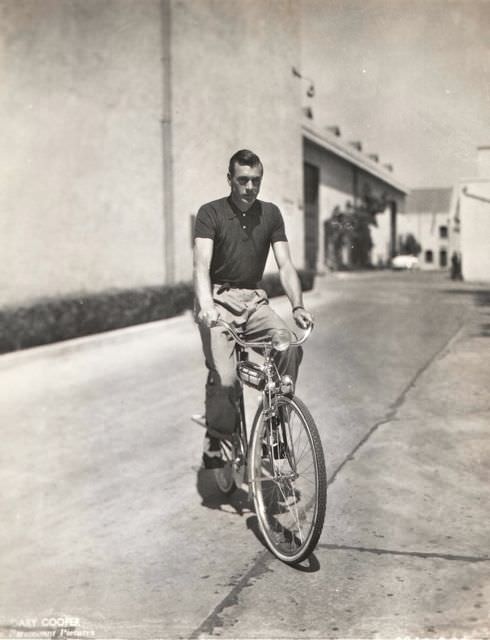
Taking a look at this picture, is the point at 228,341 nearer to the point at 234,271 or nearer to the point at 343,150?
the point at 234,271

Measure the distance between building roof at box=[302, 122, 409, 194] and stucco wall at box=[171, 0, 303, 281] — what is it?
19521mm

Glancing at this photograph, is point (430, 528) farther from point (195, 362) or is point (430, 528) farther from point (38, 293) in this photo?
point (38, 293)

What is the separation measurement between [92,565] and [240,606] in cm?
88

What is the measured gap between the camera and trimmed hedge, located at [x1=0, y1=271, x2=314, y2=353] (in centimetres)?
972

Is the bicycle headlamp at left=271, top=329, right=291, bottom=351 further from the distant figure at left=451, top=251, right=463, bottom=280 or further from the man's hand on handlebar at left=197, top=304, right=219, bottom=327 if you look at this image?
the distant figure at left=451, top=251, right=463, bottom=280

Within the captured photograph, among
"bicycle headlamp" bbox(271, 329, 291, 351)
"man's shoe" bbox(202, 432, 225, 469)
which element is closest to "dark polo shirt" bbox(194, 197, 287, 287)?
"bicycle headlamp" bbox(271, 329, 291, 351)

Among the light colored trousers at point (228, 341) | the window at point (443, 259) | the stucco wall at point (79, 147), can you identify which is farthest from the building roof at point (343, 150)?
the light colored trousers at point (228, 341)

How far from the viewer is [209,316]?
3.50m

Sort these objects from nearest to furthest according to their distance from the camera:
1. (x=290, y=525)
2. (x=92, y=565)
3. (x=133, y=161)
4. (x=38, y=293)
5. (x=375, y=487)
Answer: (x=92, y=565), (x=290, y=525), (x=375, y=487), (x=38, y=293), (x=133, y=161)

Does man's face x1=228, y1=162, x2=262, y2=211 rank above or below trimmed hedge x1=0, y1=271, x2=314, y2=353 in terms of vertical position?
above

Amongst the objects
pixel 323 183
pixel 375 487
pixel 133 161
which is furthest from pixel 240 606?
pixel 323 183

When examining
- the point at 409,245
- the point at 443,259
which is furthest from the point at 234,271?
the point at 409,245

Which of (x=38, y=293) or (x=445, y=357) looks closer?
(x=445, y=357)

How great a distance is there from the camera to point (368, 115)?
5.12m
